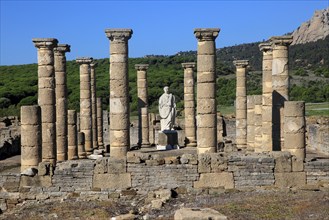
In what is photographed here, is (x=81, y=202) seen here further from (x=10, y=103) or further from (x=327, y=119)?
(x=10, y=103)

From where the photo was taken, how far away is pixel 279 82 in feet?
64.4

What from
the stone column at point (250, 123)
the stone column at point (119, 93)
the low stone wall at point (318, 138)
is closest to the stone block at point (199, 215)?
the stone column at point (119, 93)

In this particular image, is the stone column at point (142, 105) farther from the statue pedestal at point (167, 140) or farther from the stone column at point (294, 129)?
the stone column at point (294, 129)

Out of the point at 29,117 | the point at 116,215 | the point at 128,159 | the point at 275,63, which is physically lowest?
the point at 116,215

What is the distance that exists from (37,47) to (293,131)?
29.5ft

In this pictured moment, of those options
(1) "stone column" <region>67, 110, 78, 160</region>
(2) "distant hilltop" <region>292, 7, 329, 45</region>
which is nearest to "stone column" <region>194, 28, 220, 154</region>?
(1) "stone column" <region>67, 110, 78, 160</region>

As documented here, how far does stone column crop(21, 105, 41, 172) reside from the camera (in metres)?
17.6

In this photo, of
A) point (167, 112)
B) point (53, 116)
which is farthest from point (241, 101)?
point (53, 116)

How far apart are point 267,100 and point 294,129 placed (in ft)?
13.3

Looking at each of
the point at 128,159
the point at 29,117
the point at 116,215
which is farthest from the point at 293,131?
the point at 29,117

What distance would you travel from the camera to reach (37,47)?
1922 cm

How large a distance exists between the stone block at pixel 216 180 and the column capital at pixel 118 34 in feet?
19.1

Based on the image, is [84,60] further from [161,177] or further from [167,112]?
[161,177]

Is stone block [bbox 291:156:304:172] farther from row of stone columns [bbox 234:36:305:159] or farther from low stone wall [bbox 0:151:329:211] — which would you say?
row of stone columns [bbox 234:36:305:159]
